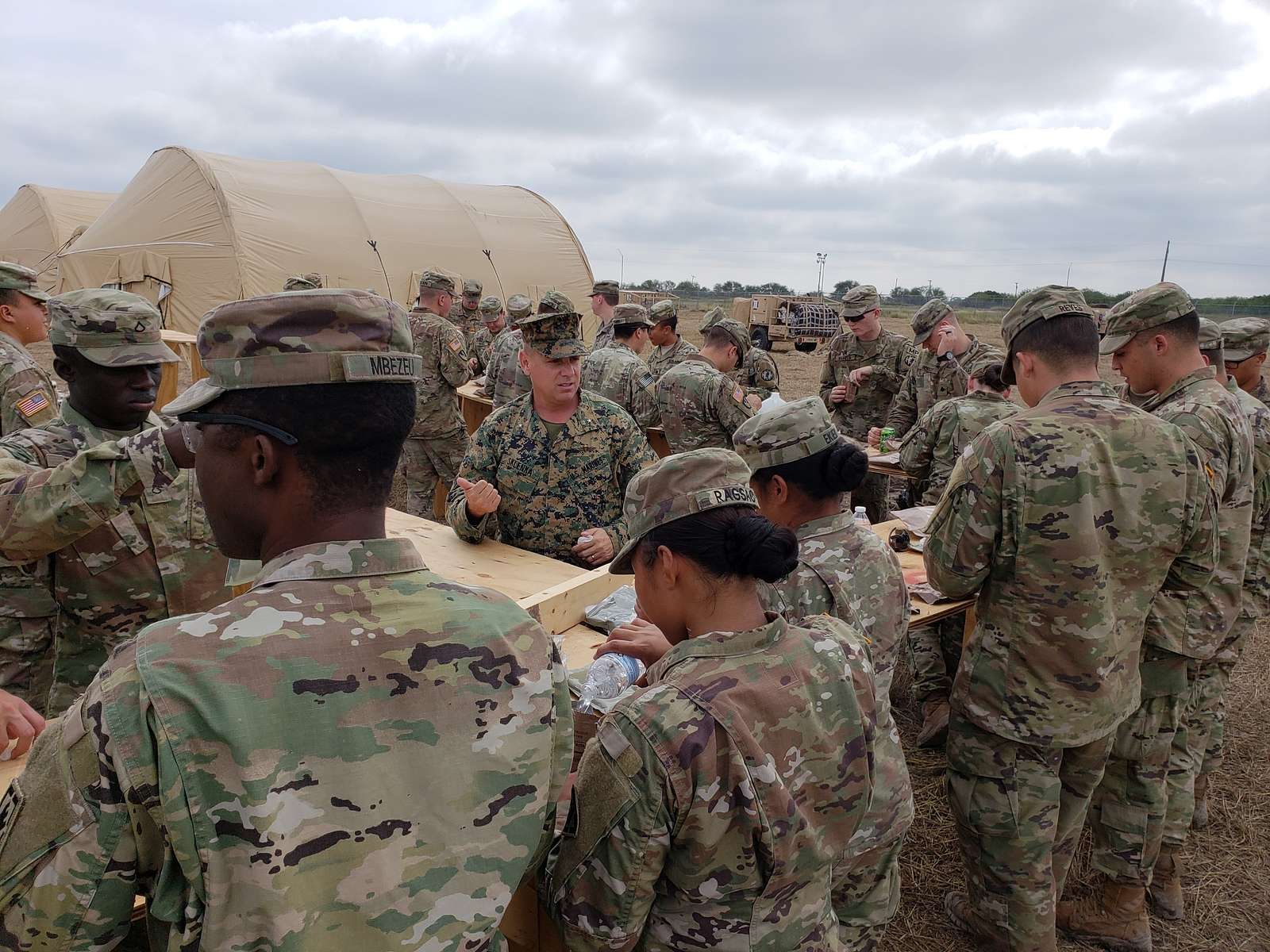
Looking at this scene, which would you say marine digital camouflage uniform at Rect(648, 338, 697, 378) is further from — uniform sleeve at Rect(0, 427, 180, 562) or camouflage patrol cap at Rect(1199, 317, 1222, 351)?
uniform sleeve at Rect(0, 427, 180, 562)

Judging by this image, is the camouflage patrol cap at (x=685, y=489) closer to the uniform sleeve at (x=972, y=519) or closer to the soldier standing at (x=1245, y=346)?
the uniform sleeve at (x=972, y=519)

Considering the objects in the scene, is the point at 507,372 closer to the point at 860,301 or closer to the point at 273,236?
the point at 860,301

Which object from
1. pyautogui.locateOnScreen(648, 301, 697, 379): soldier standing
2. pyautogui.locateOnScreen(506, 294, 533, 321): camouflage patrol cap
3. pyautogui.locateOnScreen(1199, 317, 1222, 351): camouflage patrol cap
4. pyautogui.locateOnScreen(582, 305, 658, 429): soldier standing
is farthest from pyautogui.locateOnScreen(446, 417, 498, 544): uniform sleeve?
pyautogui.locateOnScreen(506, 294, 533, 321): camouflage patrol cap

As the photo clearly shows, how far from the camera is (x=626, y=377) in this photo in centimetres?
719

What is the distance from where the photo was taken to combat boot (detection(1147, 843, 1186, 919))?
11.5 feet

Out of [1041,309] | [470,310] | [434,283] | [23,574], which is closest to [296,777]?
[23,574]

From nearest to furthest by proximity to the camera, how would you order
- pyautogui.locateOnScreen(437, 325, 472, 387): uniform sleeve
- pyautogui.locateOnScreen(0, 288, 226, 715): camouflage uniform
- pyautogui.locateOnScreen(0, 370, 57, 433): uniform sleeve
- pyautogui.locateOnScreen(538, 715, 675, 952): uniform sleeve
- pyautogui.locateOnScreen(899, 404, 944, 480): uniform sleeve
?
1. pyautogui.locateOnScreen(538, 715, 675, 952): uniform sleeve
2. pyautogui.locateOnScreen(0, 288, 226, 715): camouflage uniform
3. pyautogui.locateOnScreen(0, 370, 57, 433): uniform sleeve
4. pyautogui.locateOnScreen(899, 404, 944, 480): uniform sleeve
5. pyautogui.locateOnScreen(437, 325, 472, 387): uniform sleeve

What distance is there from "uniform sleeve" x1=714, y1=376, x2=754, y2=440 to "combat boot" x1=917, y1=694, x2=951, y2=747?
239 centimetres

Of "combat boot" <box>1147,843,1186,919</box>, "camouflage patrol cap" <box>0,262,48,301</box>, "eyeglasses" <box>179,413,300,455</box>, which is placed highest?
"camouflage patrol cap" <box>0,262,48,301</box>

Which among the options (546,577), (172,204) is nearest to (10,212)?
(172,204)

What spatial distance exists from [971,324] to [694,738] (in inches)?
1392

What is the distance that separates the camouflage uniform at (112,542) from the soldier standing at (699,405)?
12.5 feet

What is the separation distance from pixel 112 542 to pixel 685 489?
1.96m

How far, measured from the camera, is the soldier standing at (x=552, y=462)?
3684mm
